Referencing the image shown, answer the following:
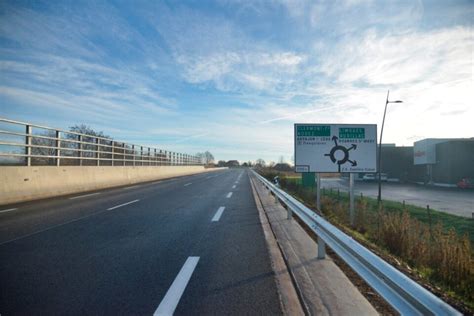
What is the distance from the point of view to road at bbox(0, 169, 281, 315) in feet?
10.8

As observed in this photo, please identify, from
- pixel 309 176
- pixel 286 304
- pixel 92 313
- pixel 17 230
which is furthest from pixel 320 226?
pixel 309 176

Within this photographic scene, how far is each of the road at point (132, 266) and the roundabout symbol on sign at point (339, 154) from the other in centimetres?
387

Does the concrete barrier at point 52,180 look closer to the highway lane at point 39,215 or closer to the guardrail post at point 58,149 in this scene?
the guardrail post at point 58,149

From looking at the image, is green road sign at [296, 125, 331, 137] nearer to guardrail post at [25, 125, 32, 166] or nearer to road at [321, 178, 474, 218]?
guardrail post at [25, 125, 32, 166]

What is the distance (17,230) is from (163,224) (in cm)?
308

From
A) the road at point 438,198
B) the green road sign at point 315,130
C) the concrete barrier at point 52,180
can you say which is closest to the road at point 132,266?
the concrete barrier at point 52,180

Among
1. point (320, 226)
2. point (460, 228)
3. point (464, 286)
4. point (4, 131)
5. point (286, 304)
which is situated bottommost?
point (460, 228)

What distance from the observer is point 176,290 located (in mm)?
3650

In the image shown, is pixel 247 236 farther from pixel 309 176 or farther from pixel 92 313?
pixel 309 176

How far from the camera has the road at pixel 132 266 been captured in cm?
330

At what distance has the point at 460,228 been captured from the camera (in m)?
13.9

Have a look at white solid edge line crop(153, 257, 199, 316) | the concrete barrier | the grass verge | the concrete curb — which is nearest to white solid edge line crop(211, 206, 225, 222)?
the concrete curb

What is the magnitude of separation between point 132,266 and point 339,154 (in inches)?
303

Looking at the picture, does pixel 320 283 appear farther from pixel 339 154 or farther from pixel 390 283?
pixel 339 154
